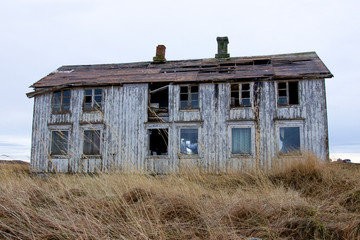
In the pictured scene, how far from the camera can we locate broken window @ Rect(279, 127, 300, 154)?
1379cm

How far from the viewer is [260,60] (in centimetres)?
1647

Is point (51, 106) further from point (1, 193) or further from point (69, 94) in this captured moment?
point (1, 193)

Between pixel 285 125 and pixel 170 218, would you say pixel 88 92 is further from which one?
pixel 170 218

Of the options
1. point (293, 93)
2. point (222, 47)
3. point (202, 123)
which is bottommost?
point (202, 123)

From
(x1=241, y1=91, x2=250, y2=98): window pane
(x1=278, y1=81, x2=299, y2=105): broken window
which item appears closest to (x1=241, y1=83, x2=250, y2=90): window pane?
(x1=241, y1=91, x2=250, y2=98): window pane

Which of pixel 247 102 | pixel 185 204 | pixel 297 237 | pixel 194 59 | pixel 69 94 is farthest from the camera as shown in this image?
pixel 194 59

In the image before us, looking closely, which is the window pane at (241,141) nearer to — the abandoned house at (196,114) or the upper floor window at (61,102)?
the abandoned house at (196,114)

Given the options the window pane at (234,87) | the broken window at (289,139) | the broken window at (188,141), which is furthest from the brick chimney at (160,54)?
the broken window at (289,139)

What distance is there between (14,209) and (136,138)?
10.4 metres

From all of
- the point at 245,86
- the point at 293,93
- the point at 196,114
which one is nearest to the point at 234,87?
the point at 245,86

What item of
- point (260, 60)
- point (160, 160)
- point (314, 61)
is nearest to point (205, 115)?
point (160, 160)

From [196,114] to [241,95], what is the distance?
2380 millimetres

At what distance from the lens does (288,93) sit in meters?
14.2

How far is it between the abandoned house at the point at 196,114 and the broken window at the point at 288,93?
0.05 m
